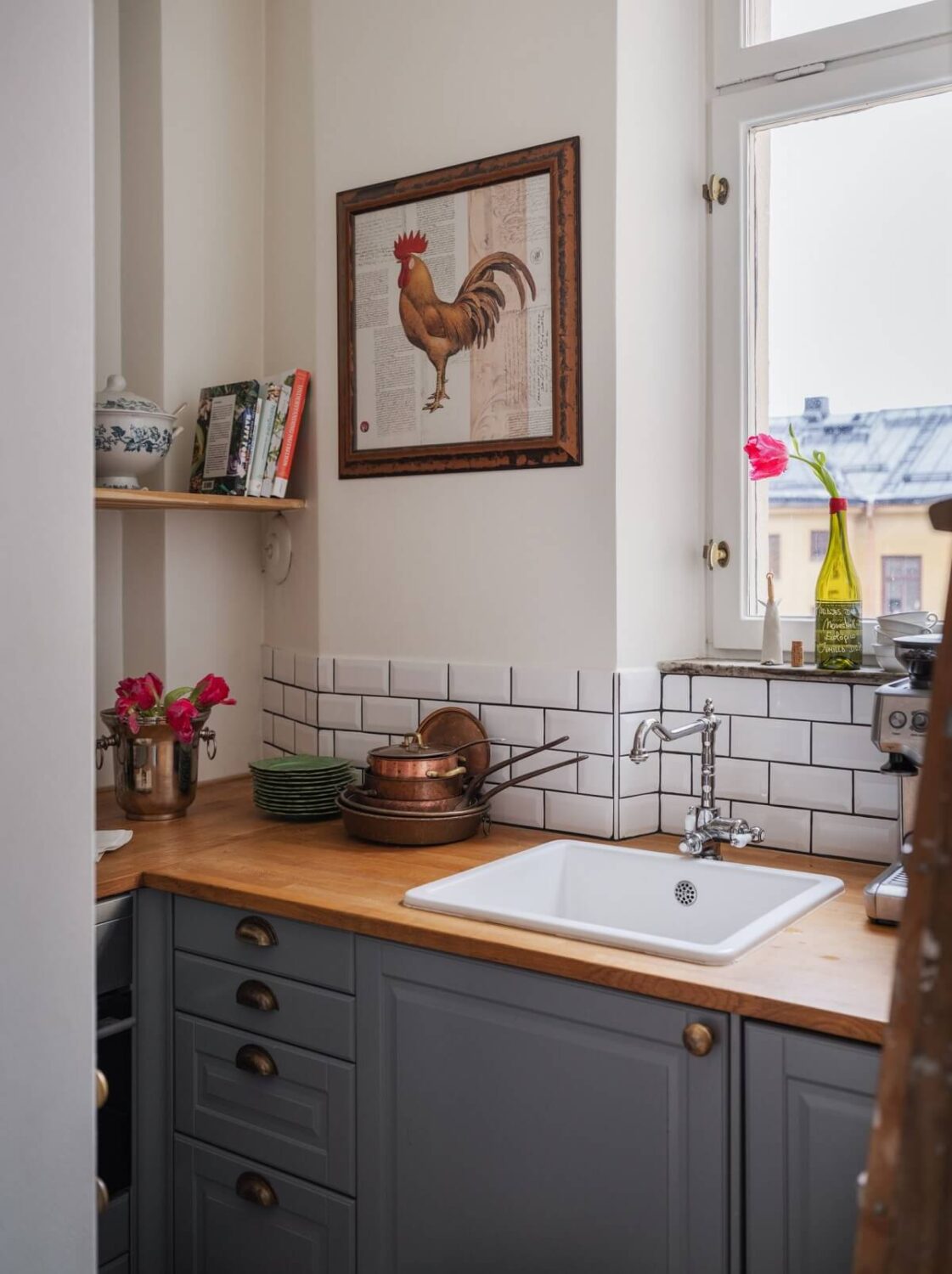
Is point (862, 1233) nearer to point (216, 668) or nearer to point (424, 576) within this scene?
point (424, 576)

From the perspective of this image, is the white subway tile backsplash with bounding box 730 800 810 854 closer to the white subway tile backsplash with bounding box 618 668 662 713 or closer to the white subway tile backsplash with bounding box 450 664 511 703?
the white subway tile backsplash with bounding box 618 668 662 713

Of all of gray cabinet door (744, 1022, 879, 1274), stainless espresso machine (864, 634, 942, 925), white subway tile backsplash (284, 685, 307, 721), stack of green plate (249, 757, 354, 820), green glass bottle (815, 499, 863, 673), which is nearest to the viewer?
gray cabinet door (744, 1022, 879, 1274)

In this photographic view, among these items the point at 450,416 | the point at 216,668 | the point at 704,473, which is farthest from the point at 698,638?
the point at 216,668

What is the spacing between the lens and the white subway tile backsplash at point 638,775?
2.19 metres

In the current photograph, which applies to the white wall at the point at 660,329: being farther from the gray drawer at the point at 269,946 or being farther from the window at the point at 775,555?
the gray drawer at the point at 269,946

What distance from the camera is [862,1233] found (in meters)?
0.33

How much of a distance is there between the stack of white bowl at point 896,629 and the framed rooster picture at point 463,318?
2.14 ft

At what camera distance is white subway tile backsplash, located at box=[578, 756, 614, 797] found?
218 centimetres

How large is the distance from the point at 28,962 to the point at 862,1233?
752 millimetres

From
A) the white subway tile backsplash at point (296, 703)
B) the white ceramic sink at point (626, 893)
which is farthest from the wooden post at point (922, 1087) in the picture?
the white subway tile backsplash at point (296, 703)

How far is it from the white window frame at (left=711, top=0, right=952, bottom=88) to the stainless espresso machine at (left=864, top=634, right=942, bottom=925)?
116cm

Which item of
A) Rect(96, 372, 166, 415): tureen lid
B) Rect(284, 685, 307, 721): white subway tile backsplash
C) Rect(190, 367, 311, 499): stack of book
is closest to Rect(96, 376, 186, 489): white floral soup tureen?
Rect(96, 372, 166, 415): tureen lid

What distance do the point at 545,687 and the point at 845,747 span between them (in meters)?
0.58

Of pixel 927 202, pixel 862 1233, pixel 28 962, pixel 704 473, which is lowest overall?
pixel 28 962
